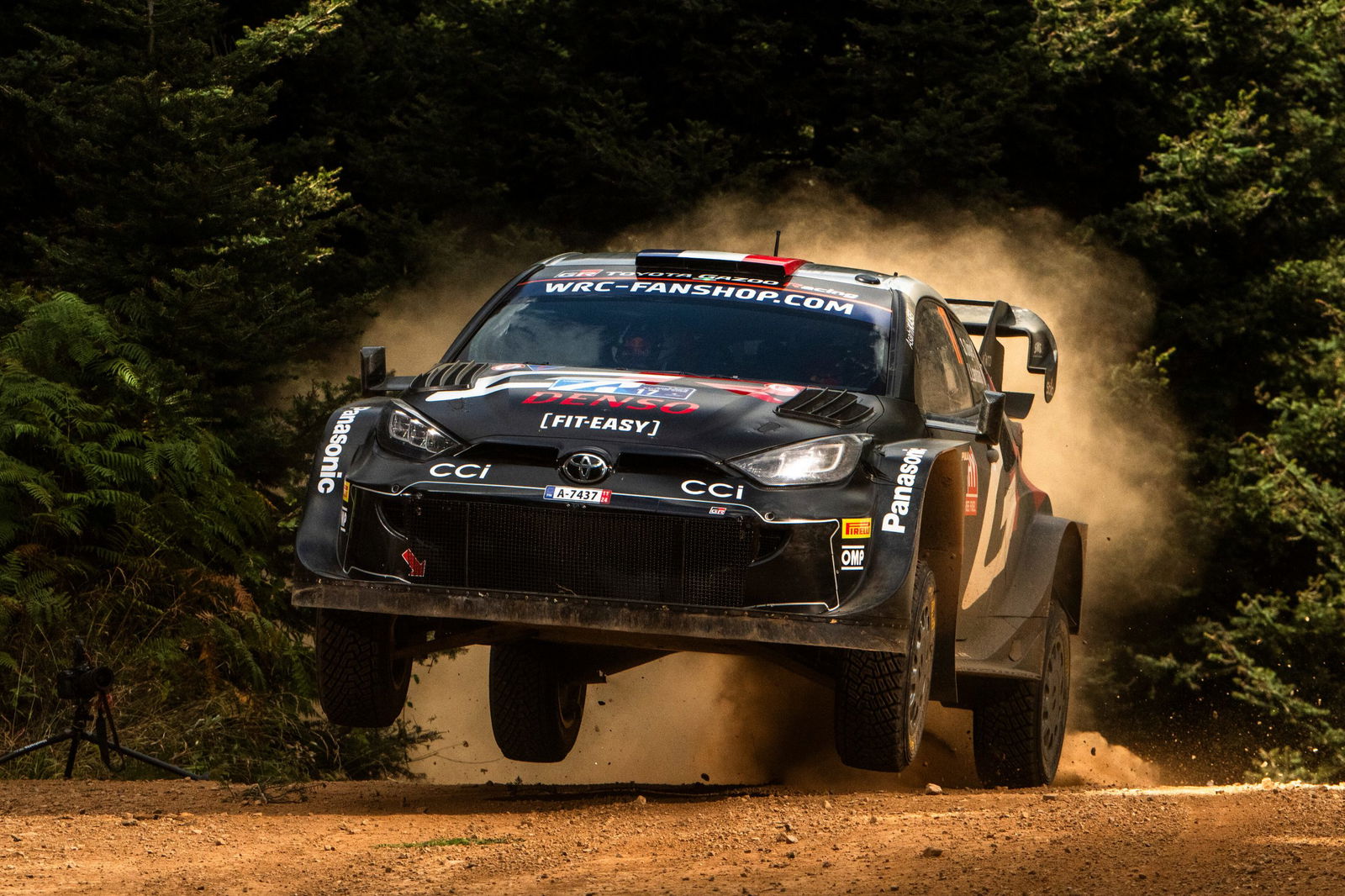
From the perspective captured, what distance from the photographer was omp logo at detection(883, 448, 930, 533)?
6316mm

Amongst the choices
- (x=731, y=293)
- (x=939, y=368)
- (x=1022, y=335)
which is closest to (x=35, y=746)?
(x=731, y=293)

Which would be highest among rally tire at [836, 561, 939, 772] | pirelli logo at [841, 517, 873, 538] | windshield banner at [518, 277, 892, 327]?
windshield banner at [518, 277, 892, 327]

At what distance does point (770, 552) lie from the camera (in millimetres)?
6266

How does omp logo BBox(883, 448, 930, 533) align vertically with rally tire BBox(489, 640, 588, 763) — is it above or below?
above

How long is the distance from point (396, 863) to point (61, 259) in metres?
8.01

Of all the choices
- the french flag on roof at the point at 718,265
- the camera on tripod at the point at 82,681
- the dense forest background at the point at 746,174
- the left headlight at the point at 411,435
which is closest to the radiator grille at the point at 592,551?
the left headlight at the point at 411,435

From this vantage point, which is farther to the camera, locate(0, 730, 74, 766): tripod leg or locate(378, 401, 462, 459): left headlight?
locate(0, 730, 74, 766): tripod leg

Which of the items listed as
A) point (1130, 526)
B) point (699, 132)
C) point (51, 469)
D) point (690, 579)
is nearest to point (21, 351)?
point (51, 469)

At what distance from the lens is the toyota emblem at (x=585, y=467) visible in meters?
6.27

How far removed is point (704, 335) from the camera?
7.46 metres

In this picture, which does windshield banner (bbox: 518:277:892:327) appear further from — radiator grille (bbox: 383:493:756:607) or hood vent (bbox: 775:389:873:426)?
radiator grille (bbox: 383:493:756:607)

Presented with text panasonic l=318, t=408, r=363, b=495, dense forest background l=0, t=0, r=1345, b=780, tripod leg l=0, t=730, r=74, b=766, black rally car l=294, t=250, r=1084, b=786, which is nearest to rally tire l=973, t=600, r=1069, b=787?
black rally car l=294, t=250, r=1084, b=786

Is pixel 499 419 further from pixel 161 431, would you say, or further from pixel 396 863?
pixel 161 431

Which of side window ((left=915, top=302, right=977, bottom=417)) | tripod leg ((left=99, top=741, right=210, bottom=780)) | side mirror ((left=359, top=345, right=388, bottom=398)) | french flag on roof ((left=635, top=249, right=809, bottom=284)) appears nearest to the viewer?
side mirror ((left=359, top=345, right=388, bottom=398))
